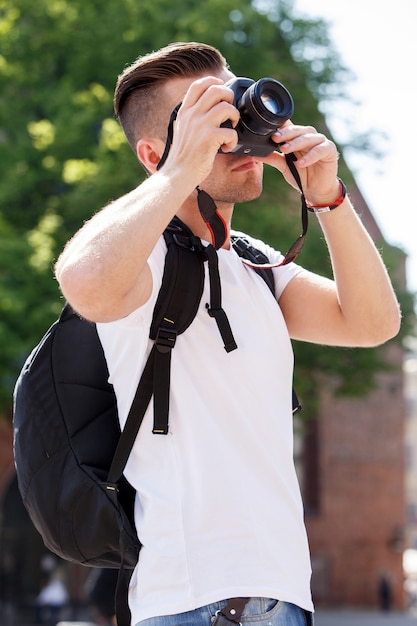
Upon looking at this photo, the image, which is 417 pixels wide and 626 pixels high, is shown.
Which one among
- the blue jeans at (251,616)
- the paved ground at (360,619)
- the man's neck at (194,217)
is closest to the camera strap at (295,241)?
the man's neck at (194,217)

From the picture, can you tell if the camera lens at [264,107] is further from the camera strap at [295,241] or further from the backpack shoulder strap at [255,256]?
the backpack shoulder strap at [255,256]

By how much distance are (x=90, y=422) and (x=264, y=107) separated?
811mm

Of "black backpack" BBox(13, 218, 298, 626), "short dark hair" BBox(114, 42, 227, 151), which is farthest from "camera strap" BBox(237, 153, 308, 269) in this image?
"short dark hair" BBox(114, 42, 227, 151)

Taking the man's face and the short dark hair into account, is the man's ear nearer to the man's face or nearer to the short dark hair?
the short dark hair

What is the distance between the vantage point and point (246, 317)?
234 cm

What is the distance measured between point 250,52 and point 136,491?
1414 cm

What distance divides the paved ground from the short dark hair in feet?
67.4

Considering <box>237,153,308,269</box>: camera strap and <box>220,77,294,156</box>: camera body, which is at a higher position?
<box>220,77,294,156</box>: camera body

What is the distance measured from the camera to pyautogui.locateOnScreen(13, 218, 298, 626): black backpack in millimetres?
2146

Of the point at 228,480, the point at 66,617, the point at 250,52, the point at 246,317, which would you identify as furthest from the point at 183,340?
the point at 66,617

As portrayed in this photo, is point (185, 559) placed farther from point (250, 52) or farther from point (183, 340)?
point (250, 52)

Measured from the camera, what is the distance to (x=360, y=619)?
76.9 feet

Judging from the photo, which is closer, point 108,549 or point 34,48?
point 108,549

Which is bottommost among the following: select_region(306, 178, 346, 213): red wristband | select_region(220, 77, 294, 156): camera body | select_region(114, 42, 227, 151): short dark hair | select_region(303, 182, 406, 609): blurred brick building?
select_region(303, 182, 406, 609): blurred brick building
